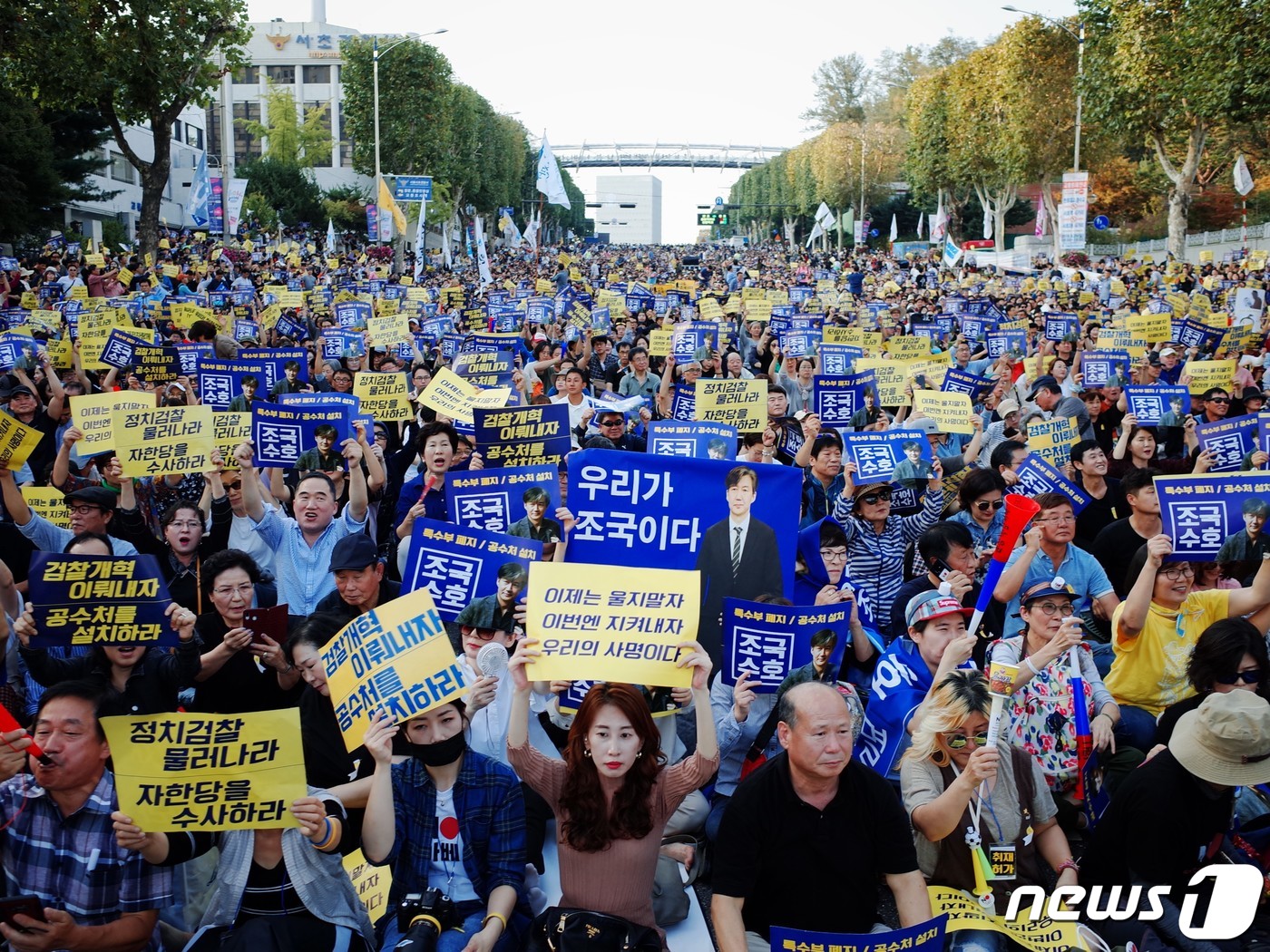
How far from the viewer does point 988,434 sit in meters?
10.9

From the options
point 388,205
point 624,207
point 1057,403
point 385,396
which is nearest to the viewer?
point 385,396

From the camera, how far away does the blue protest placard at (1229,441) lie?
880 cm

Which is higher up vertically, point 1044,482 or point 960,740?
point 1044,482

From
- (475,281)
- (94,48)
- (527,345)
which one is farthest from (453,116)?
(527,345)

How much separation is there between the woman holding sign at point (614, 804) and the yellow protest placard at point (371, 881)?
666mm

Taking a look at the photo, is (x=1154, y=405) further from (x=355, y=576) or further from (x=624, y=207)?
(x=624, y=207)

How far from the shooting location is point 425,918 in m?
4.14

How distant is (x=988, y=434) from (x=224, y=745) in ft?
27.4

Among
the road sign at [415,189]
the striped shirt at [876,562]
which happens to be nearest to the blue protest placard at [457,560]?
the striped shirt at [876,562]

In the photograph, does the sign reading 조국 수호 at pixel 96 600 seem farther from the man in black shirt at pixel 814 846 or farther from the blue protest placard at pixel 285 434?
the blue protest placard at pixel 285 434

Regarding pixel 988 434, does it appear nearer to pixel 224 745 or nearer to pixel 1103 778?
pixel 1103 778

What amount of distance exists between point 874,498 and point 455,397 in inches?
146

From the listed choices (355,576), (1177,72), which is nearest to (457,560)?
(355,576)

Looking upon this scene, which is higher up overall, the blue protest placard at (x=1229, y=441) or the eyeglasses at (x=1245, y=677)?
the blue protest placard at (x=1229, y=441)
